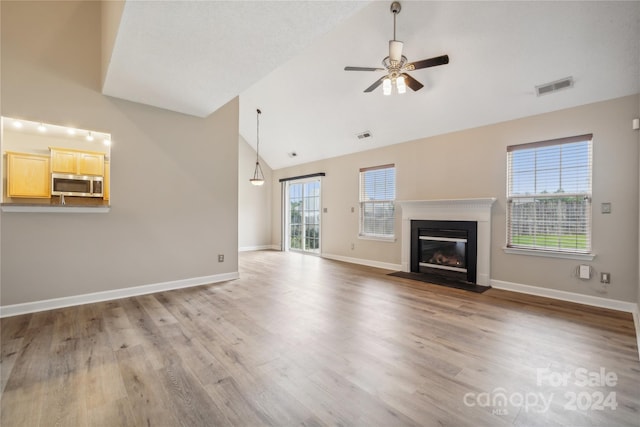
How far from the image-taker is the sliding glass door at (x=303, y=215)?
25.8ft

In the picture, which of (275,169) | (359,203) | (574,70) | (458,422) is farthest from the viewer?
(275,169)

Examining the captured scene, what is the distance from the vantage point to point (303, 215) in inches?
326

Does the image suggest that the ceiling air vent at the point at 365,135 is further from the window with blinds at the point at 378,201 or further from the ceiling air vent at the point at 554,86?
the ceiling air vent at the point at 554,86

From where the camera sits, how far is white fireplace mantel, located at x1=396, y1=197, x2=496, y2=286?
14.7 feet

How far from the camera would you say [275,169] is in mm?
8992

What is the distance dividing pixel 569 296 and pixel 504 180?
5.94ft

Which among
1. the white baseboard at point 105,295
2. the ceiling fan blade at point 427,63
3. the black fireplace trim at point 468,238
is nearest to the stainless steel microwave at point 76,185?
the white baseboard at point 105,295

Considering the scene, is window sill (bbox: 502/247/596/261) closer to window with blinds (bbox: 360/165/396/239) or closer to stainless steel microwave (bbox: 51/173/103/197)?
window with blinds (bbox: 360/165/396/239)

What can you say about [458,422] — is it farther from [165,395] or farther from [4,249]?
[4,249]

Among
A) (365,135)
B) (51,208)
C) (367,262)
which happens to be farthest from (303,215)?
(51,208)

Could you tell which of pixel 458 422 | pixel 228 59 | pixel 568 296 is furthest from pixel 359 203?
pixel 458 422

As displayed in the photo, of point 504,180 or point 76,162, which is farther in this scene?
point 504,180

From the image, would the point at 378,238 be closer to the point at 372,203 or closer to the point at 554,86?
the point at 372,203

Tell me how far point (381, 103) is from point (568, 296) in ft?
13.1
